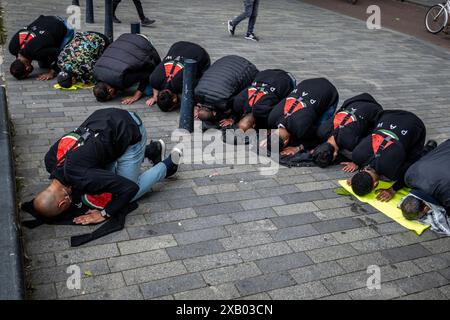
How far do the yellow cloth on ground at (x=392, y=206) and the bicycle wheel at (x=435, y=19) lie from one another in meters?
8.75

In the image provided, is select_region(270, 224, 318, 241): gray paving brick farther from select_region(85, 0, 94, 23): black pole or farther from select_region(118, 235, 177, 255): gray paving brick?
select_region(85, 0, 94, 23): black pole

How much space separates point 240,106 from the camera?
5.53 meters

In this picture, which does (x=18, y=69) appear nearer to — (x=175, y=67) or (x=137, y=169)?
(x=175, y=67)

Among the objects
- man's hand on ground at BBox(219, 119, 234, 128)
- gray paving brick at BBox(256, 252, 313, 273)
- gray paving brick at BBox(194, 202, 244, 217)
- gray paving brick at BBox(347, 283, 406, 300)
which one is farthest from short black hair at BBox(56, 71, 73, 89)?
gray paving brick at BBox(347, 283, 406, 300)

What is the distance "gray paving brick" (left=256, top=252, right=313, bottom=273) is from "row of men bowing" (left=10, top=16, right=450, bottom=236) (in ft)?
3.63

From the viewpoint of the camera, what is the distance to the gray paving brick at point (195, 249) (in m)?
3.51

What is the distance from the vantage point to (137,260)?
341 cm

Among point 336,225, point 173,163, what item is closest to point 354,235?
point 336,225

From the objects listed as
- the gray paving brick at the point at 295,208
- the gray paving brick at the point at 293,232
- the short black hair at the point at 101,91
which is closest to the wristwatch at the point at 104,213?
the gray paving brick at the point at 293,232

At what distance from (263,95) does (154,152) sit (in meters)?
1.49

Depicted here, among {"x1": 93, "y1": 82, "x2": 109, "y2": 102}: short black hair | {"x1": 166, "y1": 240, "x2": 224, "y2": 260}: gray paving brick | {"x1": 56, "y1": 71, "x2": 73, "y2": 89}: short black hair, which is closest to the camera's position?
{"x1": 166, "y1": 240, "x2": 224, "y2": 260}: gray paving brick

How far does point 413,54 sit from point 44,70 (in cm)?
716

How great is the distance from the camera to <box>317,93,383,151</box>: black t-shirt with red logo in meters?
4.86

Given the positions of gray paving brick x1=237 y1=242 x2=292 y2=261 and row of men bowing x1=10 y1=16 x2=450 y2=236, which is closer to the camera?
gray paving brick x1=237 y1=242 x2=292 y2=261
